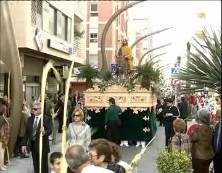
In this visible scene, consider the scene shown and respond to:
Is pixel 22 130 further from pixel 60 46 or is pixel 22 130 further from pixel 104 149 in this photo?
pixel 60 46

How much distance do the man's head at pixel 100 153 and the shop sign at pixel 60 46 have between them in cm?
1964

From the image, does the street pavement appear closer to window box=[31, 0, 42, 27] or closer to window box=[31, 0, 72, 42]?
window box=[31, 0, 72, 42]

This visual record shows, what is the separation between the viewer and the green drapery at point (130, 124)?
53.9 ft

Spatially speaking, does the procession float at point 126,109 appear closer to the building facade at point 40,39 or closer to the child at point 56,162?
the building facade at point 40,39

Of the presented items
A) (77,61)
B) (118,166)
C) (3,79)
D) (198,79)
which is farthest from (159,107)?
(118,166)

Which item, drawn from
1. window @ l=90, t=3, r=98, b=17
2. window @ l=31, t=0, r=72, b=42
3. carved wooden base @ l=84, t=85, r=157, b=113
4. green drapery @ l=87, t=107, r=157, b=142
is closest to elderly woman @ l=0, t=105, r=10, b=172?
carved wooden base @ l=84, t=85, r=157, b=113

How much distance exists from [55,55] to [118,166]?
70.5 feet

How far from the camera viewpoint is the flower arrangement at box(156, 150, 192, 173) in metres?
7.29

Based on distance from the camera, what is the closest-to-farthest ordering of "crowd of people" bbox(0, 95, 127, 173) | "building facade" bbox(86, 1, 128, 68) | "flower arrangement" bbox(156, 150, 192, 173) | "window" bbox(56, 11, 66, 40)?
"crowd of people" bbox(0, 95, 127, 173), "flower arrangement" bbox(156, 150, 192, 173), "window" bbox(56, 11, 66, 40), "building facade" bbox(86, 1, 128, 68)

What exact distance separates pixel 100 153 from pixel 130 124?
11.9 meters

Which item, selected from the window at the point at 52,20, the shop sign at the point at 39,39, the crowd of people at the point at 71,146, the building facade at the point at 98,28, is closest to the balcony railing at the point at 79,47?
the window at the point at 52,20

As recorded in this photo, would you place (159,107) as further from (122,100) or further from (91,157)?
(91,157)

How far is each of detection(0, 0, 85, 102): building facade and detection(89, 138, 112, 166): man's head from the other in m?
13.4

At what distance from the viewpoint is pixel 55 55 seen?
2592 cm
